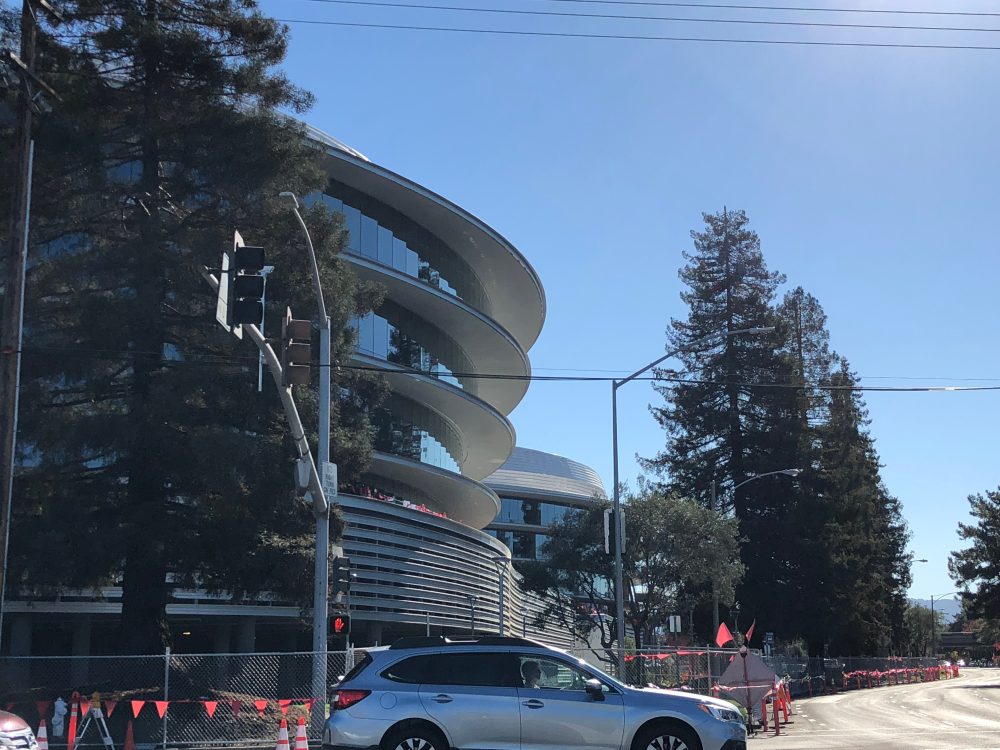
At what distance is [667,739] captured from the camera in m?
12.3

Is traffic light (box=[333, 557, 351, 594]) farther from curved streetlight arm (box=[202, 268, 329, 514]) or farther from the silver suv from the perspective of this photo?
the silver suv

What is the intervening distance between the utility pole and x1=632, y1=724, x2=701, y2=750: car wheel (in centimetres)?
1077

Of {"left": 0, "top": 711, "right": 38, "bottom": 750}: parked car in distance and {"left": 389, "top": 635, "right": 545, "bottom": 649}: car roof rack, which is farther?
{"left": 389, "top": 635, "right": 545, "bottom": 649}: car roof rack

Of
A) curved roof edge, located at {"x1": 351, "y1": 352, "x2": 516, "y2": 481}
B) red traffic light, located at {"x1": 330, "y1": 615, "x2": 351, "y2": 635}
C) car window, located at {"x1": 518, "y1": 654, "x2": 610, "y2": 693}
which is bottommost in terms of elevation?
car window, located at {"x1": 518, "y1": 654, "x2": 610, "y2": 693}

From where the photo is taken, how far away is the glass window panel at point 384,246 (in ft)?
142

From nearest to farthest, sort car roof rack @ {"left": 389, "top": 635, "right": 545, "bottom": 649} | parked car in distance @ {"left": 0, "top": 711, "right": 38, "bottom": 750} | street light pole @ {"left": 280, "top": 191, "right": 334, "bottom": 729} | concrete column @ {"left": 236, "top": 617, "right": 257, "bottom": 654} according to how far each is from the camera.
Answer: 1. parked car in distance @ {"left": 0, "top": 711, "right": 38, "bottom": 750}
2. car roof rack @ {"left": 389, "top": 635, "right": 545, "bottom": 649}
3. street light pole @ {"left": 280, "top": 191, "right": 334, "bottom": 729}
4. concrete column @ {"left": 236, "top": 617, "right": 257, "bottom": 654}

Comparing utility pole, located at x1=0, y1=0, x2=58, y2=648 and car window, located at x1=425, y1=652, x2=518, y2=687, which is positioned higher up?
utility pole, located at x1=0, y1=0, x2=58, y2=648

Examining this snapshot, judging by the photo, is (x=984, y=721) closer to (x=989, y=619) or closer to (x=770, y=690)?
(x=770, y=690)

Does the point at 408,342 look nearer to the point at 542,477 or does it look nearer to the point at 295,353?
the point at 295,353

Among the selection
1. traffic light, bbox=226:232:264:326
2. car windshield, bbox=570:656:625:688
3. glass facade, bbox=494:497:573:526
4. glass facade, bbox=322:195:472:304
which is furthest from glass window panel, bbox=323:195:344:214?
glass facade, bbox=494:497:573:526

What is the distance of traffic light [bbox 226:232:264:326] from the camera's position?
12789 mm

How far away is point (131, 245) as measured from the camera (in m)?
24.2

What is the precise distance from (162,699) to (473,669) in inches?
520

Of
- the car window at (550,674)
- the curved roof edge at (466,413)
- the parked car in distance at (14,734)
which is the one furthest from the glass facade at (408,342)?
the parked car in distance at (14,734)
